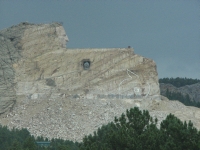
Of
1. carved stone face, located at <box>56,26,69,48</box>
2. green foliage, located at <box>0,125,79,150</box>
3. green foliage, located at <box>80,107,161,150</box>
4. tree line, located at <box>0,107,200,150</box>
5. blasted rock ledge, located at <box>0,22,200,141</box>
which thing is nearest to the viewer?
tree line, located at <box>0,107,200,150</box>

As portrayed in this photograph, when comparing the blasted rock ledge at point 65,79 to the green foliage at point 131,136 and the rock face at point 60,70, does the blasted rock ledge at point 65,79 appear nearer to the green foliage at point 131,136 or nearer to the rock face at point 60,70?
the rock face at point 60,70

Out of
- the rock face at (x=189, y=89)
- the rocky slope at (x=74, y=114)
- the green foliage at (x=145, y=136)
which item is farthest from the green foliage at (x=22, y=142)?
the rock face at (x=189, y=89)

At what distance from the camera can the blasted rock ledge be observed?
5128 centimetres

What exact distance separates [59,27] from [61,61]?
9.96ft

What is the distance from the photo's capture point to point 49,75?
5394cm

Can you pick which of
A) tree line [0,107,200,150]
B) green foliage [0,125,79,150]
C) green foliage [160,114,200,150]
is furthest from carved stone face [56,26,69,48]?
green foliage [160,114,200,150]

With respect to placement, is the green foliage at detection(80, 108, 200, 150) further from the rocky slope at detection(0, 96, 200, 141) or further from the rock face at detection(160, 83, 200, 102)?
the rock face at detection(160, 83, 200, 102)

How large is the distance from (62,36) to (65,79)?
13.4 feet

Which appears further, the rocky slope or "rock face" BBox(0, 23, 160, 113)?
"rock face" BBox(0, 23, 160, 113)

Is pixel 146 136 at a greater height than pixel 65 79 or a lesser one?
lesser

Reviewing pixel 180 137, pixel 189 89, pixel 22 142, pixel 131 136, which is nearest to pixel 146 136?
pixel 131 136

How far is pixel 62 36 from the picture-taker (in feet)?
184

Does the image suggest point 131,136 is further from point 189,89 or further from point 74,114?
point 189,89

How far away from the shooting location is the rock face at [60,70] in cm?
5312
